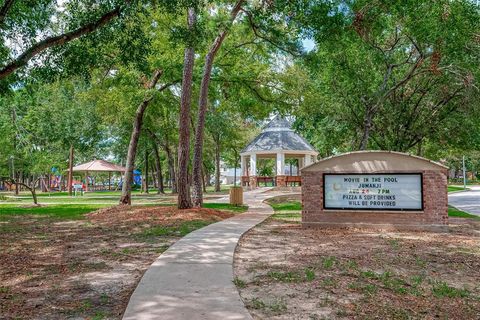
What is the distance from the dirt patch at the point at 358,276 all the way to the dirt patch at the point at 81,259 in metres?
1.63

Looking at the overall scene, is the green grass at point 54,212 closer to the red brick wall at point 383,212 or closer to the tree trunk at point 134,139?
the tree trunk at point 134,139

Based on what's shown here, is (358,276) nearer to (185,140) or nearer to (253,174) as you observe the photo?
(185,140)

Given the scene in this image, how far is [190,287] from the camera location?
15.3 feet

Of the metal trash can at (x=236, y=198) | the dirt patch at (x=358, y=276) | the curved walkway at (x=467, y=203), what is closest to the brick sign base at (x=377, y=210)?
the dirt patch at (x=358, y=276)

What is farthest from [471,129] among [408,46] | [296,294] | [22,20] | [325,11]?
[22,20]

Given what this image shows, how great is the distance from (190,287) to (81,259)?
290 cm

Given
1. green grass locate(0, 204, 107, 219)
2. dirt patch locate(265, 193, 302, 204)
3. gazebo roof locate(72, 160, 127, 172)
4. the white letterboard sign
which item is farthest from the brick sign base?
gazebo roof locate(72, 160, 127, 172)

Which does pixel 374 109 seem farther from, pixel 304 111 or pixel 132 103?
pixel 132 103

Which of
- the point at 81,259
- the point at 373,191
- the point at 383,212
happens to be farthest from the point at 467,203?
the point at 81,259

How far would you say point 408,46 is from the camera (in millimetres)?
18750

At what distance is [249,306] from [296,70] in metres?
14.3

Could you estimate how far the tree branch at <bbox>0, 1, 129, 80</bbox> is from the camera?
24.9 feet

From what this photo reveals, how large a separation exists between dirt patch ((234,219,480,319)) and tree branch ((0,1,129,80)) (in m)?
5.59

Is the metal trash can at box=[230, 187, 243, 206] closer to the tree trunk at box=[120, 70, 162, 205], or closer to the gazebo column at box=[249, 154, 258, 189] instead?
the tree trunk at box=[120, 70, 162, 205]
